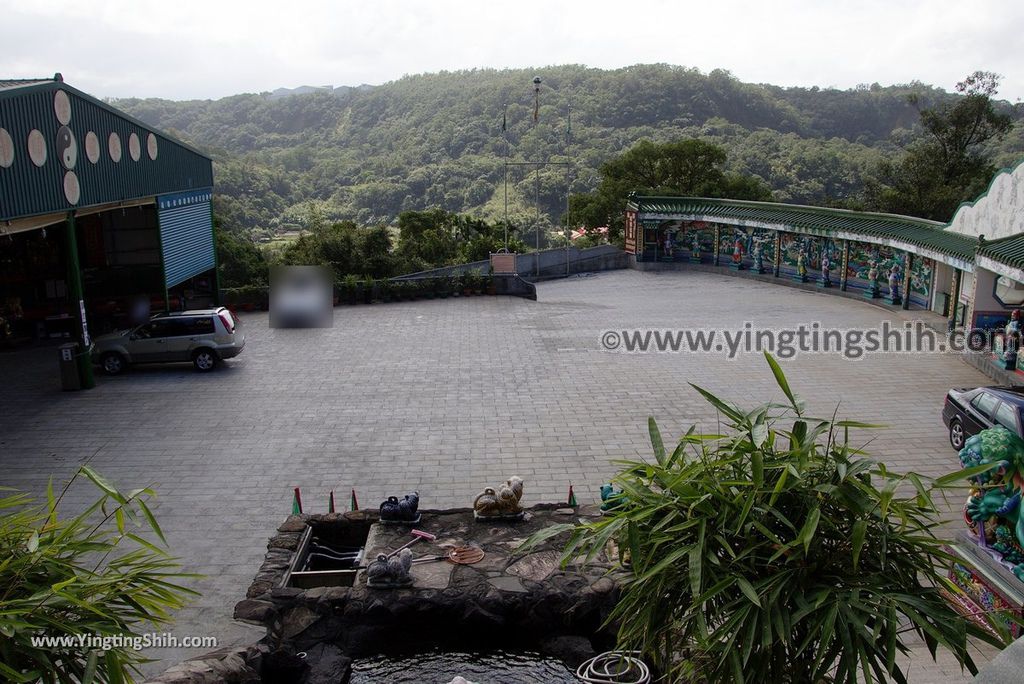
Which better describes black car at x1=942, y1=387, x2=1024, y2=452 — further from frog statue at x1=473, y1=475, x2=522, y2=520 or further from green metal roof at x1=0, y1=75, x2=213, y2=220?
green metal roof at x1=0, y1=75, x2=213, y2=220

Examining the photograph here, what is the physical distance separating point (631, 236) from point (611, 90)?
41004 mm

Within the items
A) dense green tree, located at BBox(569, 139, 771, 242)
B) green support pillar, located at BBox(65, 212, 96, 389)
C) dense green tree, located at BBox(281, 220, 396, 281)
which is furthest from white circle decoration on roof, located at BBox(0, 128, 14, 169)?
dense green tree, located at BBox(569, 139, 771, 242)

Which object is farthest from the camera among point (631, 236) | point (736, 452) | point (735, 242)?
point (631, 236)

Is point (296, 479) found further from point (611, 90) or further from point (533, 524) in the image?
point (611, 90)

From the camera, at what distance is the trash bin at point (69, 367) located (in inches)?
634

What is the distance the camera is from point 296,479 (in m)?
11.8

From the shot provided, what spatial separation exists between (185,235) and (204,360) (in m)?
5.47

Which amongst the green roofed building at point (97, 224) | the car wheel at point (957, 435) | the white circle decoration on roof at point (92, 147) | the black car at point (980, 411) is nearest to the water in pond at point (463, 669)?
the black car at point (980, 411)

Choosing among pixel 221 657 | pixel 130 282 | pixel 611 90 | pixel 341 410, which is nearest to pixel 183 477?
pixel 341 410

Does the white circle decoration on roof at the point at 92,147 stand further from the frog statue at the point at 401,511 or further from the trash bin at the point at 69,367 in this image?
the frog statue at the point at 401,511

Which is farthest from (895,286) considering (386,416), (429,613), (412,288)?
(429,613)

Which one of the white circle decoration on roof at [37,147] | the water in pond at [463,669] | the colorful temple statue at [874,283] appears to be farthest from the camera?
the colorful temple statue at [874,283]

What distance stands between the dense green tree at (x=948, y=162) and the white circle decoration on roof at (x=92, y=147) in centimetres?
3100

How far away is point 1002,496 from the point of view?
755cm
